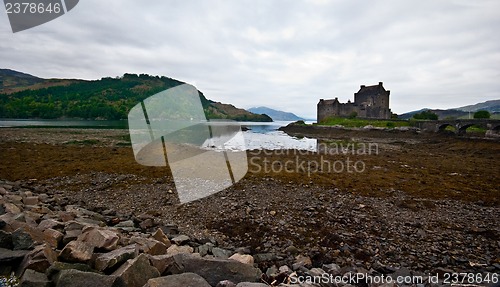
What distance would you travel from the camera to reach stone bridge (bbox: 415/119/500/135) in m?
36.6

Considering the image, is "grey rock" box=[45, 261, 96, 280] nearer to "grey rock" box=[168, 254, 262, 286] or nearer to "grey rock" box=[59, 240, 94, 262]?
"grey rock" box=[59, 240, 94, 262]

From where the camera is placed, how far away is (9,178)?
13.0 metres

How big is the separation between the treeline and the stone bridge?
2708 inches

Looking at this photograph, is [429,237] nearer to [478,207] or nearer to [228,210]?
[478,207]

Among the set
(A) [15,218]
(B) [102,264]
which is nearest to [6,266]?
(B) [102,264]

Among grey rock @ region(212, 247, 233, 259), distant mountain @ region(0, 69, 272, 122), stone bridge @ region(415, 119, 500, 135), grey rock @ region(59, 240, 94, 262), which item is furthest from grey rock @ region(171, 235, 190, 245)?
distant mountain @ region(0, 69, 272, 122)

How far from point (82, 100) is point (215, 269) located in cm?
16844

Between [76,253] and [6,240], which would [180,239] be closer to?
[76,253]

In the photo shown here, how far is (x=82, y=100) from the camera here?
14088 cm

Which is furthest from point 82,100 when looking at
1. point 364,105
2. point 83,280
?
point 83,280

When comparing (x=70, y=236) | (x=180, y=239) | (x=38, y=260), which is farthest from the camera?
(x=180, y=239)

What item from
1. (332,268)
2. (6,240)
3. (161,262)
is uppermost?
(6,240)

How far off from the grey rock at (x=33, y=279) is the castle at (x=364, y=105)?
82.1 meters

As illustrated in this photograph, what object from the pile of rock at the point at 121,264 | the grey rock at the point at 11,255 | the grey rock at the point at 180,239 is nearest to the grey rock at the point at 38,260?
the pile of rock at the point at 121,264
